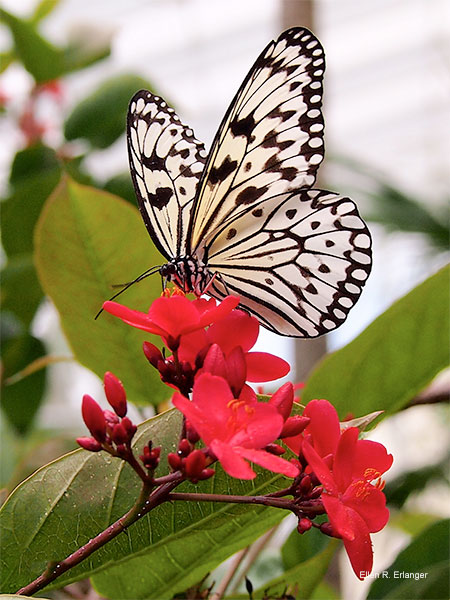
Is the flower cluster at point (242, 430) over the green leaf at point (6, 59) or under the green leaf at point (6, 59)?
under

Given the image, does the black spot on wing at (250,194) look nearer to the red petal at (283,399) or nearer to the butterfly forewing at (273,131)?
the butterfly forewing at (273,131)

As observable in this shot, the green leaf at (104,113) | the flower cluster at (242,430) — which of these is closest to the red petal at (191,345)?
the flower cluster at (242,430)

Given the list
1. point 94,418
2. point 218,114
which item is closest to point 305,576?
point 94,418

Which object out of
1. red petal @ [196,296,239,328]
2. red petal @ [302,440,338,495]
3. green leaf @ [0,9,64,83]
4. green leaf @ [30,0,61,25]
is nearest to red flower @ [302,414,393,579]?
red petal @ [302,440,338,495]

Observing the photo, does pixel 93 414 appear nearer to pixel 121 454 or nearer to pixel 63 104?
A: pixel 121 454

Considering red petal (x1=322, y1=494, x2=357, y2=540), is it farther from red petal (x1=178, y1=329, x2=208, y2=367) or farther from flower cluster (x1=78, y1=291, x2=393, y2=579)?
red petal (x1=178, y1=329, x2=208, y2=367)

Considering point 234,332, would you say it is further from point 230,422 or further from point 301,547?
point 301,547
